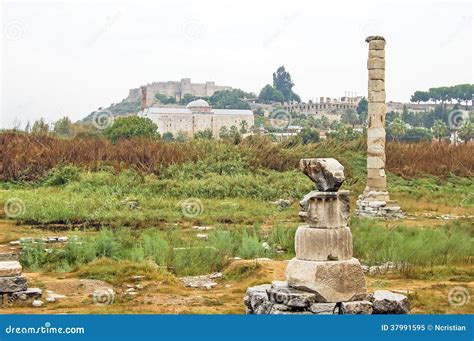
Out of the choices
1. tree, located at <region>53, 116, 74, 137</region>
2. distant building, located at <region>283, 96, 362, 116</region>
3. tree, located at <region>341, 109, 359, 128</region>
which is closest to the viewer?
tree, located at <region>53, 116, 74, 137</region>

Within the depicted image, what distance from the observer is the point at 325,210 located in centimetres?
820

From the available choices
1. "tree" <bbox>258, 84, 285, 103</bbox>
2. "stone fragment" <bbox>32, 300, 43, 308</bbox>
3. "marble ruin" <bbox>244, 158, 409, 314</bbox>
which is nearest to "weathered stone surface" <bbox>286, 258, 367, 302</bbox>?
"marble ruin" <bbox>244, 158, 409, 314</bbox>

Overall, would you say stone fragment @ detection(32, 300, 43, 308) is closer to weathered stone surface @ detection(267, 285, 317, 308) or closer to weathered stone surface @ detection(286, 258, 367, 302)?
weathered stone surface @ detection(267, 285, 317, 308)

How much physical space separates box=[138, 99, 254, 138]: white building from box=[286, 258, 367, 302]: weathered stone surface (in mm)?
92280

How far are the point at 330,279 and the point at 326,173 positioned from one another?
120cm

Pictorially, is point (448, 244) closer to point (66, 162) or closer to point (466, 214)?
point (466, 214)

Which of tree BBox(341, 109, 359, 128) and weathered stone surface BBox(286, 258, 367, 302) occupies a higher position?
tree BBox(341, 109, 359, 128)

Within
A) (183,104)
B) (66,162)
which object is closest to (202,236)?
(66,162)

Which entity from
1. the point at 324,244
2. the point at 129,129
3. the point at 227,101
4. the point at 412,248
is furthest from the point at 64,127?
the point at 227,101

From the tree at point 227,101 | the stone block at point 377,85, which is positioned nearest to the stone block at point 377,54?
the stone block at point 377,85

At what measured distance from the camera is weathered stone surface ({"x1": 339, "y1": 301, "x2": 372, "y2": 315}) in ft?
26.4

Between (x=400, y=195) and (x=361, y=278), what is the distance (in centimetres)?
1972

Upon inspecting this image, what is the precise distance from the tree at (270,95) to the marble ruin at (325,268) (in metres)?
135

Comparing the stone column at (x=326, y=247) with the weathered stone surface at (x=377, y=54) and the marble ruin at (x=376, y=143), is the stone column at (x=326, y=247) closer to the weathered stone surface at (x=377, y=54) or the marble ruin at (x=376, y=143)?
the marble ruin at (x=376, y=143)
